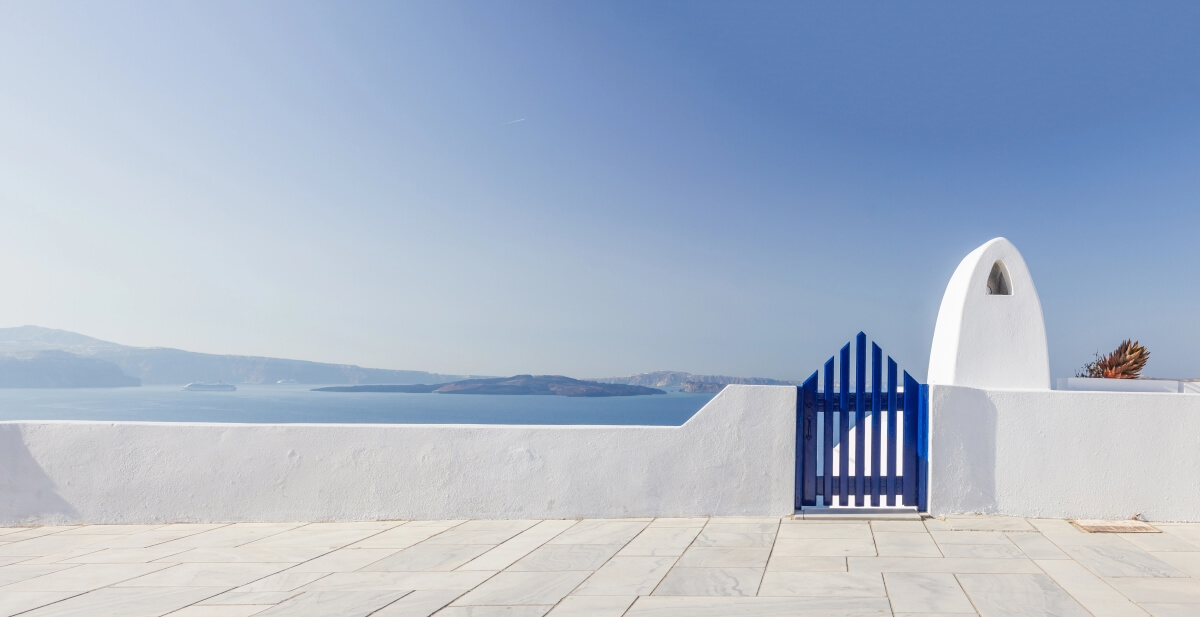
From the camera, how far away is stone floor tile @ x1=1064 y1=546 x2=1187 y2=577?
3941 mm

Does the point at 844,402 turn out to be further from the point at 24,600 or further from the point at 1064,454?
the point at 24,600

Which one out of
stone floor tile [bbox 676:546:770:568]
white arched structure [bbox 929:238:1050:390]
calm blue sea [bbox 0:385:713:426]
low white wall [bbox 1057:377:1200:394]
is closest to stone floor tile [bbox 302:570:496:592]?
stone floor tile [bbox 676:546:770:568]

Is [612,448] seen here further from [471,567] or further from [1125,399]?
[1125,399]

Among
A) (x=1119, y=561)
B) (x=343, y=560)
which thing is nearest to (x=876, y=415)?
(x=1119, y=561)

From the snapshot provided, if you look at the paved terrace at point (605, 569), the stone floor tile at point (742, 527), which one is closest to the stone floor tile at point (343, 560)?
the paved terrace at point (605, 569)

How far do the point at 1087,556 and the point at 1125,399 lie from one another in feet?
5.39

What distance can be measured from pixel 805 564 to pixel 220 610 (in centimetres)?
322

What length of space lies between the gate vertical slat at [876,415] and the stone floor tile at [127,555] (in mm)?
5100

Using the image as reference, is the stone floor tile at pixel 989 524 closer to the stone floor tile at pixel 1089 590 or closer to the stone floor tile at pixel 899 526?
the stone floor tile at pixel 899 526

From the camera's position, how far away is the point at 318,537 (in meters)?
5.08

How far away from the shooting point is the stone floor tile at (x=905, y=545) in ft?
14.2

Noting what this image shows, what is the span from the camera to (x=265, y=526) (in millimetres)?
5500

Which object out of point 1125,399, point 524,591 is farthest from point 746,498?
point 1125,399

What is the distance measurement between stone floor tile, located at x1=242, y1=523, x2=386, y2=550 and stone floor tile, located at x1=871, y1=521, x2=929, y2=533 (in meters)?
3.73
